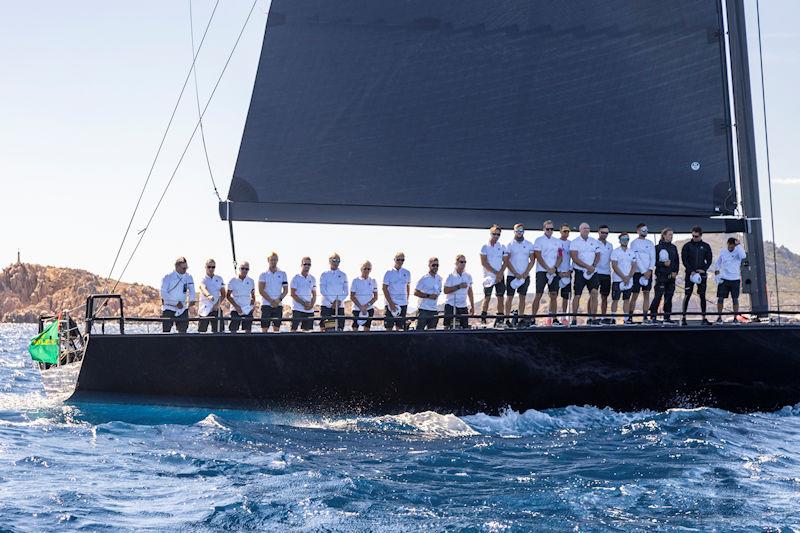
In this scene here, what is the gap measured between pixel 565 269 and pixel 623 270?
718 millimetres

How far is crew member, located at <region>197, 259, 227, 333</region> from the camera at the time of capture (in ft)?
40.5

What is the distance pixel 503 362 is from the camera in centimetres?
1135

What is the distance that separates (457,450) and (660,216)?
505cm

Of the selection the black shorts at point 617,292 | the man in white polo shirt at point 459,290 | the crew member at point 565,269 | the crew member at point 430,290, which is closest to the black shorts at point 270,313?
the crew member at point 430,290

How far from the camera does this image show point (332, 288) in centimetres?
1232

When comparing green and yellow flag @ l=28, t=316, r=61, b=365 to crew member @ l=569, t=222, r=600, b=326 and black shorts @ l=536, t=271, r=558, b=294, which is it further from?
crew member @ l=569, t=222, r=600, b=326

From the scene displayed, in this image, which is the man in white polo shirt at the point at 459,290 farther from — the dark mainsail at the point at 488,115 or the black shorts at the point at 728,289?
the black shorts at the point at 728,289

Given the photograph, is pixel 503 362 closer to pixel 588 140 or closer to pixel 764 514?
pixel 588 140

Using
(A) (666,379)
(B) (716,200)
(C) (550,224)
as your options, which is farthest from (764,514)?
(B) (716,200)

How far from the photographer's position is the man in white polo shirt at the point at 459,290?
12.2 m

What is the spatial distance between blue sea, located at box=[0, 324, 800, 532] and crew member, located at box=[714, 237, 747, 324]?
156cm

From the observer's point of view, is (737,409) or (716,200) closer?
(737,409)

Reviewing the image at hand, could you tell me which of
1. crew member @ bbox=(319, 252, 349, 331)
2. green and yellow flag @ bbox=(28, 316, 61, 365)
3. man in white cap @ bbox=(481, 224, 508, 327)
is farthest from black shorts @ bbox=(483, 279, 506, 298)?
green and yellow flag @ bbox=(28, 316, 61, 365)

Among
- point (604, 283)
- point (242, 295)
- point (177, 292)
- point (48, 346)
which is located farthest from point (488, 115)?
point (48, 346)
